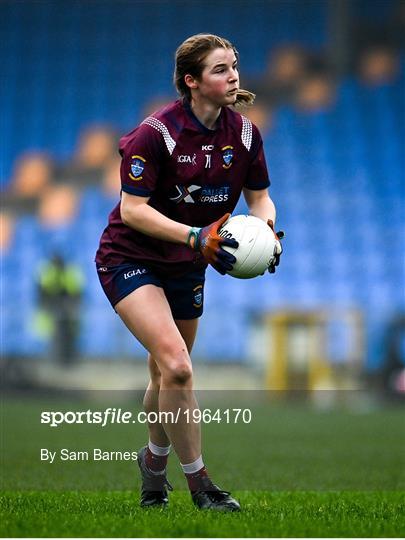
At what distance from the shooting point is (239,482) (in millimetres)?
6230

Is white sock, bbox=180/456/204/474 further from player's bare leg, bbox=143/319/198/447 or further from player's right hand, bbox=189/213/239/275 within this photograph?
player's right hand, bbox=189/213/239/275

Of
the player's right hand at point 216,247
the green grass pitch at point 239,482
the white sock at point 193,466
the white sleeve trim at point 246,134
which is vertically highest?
the white sleeve trim at point 246,134

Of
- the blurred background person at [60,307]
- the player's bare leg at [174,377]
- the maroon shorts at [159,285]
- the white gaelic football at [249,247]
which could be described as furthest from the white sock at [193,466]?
the blurred background person at [60,307]

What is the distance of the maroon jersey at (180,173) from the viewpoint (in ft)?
15.5

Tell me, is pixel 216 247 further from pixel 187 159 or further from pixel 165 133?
pixel 165 133

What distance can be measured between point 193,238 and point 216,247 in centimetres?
13

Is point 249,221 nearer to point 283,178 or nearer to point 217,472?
point 217,472

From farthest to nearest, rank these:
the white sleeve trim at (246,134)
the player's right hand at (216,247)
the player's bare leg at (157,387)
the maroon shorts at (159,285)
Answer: the player's bare leg at (157,387) → the white sleeve trim at (246,134) → the maroon shorts at (159,285) → the player's right hand at (216,247)

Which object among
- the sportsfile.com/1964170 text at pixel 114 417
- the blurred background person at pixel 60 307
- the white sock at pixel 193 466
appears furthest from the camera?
the blurred background person at pixel 60 307

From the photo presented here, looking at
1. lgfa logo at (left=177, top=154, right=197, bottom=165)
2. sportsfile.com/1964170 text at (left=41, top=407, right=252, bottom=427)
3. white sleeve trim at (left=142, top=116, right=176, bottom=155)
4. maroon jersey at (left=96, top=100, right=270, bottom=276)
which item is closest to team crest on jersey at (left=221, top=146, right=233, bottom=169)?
maroon jersey at (left=96, top=100, right=270, bottom=276)

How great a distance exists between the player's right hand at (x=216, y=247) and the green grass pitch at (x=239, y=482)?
103 centimetres

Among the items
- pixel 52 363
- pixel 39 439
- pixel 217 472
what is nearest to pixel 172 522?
pixel 217 472

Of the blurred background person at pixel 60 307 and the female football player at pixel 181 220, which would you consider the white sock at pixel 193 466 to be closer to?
the female football player at pixel 181 220

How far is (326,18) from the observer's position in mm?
21422
